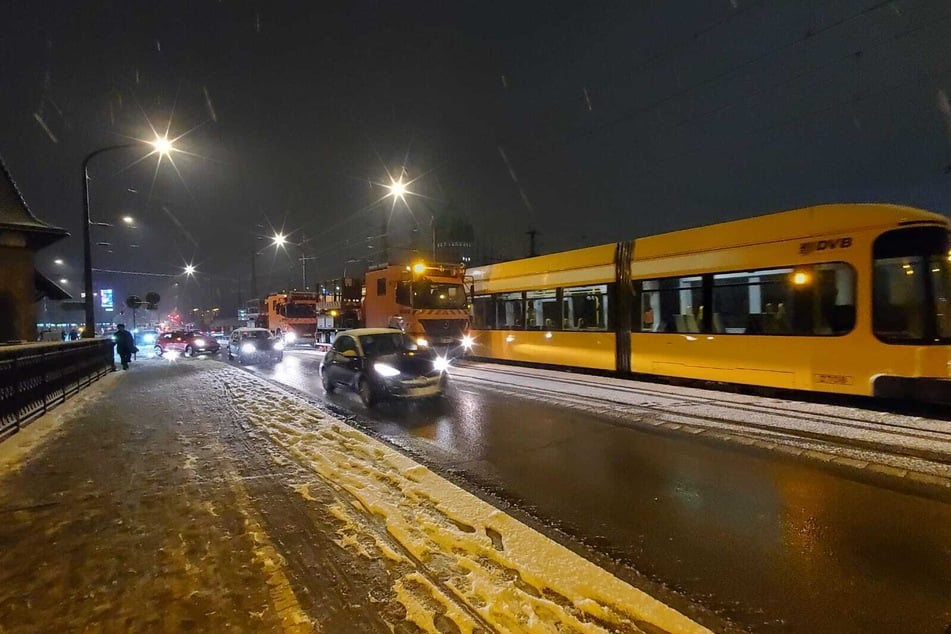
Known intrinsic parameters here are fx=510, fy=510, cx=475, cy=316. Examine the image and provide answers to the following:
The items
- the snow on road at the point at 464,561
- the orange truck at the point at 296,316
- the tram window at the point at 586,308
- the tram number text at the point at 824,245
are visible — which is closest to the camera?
the snow on road at the point at 464,561

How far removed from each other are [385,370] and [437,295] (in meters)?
8.84

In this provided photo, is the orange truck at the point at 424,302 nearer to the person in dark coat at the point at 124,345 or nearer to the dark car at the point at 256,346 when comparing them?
the dark car at the point at 256,346

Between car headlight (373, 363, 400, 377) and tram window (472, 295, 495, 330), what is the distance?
8578 mm

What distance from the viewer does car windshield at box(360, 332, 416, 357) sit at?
11000mm

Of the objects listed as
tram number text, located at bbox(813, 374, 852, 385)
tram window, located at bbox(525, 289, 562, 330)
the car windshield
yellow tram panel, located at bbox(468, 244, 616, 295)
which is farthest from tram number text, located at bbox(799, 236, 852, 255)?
the car windshield

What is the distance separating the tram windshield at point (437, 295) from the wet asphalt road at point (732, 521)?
10888mm

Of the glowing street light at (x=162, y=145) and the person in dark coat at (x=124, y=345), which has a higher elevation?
the glowing street light at (x=162, y=145)

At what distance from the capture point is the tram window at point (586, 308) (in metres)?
13.9

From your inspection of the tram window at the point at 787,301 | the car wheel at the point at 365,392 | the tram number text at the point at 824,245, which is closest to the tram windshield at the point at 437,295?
the car wheel at the point at 365,392

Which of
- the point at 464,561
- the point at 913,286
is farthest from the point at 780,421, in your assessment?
the point at 464,561

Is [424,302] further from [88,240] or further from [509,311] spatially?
[88,240]

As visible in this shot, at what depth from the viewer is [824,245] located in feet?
30.9

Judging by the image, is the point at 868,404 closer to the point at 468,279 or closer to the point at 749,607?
the point at 749,607

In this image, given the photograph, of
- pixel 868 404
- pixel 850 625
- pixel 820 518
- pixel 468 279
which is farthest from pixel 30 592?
pixel 468 279
